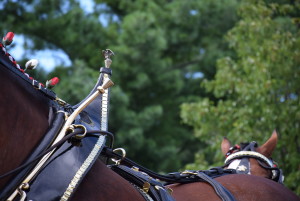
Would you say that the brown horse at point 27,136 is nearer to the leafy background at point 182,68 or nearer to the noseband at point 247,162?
the noseband at point 247,162

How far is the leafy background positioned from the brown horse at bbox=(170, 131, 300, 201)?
2.91 m

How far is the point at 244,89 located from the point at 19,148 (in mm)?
5702

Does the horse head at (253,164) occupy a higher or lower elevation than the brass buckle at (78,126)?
lower

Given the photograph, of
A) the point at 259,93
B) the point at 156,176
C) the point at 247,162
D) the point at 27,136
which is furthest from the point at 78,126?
the point at 259,93

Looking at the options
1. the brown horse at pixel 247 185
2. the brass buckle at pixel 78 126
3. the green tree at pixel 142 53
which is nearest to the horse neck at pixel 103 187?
the brass buckle at pixel 78 126

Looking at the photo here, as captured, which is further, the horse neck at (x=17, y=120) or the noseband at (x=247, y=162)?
the noseband at (x=247, y=162)

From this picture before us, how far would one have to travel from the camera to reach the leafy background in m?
6.90

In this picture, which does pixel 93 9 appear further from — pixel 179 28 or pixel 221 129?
Result: pixel 221 129

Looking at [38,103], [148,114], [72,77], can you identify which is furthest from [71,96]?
[38,103]

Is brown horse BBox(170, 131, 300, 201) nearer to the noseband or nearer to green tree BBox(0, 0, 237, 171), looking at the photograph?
the noseband

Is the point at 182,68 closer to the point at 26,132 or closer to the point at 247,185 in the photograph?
the point at 247,185

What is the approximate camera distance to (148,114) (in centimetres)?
1224

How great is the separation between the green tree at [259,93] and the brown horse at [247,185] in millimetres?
2859

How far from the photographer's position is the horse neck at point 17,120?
1625 millimetres
